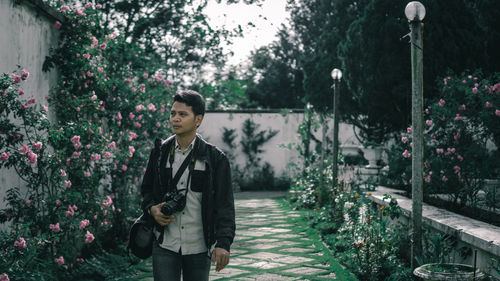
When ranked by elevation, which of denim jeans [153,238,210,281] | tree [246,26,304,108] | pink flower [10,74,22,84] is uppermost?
tree [246,26,304,108]

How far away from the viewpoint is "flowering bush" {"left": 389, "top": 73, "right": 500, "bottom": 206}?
17.9 feet

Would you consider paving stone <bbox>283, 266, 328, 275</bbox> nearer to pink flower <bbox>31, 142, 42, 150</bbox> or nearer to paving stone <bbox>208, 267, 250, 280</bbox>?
paving stone <bbox>208, 267, 250, 280</bbox>

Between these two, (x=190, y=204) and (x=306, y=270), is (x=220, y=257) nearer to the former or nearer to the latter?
(x=190, y=204)

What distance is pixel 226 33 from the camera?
11.9 meters

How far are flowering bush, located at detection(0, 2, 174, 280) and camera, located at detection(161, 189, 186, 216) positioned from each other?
5.69ft

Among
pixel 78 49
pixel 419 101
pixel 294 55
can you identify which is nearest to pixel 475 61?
pixel 419 101

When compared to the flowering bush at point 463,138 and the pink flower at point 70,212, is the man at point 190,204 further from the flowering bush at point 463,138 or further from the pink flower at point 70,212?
the flowering bush at point 463,138

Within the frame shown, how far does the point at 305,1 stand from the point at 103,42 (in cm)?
1963

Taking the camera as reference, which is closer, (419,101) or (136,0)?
(419,101)

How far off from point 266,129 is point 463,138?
11.2m

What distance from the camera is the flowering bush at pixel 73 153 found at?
3.75m

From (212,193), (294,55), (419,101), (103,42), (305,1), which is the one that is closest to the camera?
(212,193)

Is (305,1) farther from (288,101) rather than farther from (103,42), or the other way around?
(103,42)

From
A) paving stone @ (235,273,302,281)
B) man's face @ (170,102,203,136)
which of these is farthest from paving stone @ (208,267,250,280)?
man's face @ (170,102,203,136)
